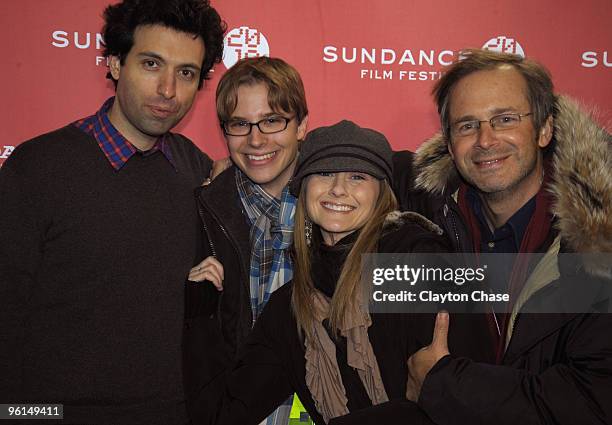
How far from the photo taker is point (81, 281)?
207cm

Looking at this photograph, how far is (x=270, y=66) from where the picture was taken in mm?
2227

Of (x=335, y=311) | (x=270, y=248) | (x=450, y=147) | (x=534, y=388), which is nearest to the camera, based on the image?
(x=534, y=388)

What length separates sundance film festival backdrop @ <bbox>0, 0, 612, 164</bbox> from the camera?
266cm

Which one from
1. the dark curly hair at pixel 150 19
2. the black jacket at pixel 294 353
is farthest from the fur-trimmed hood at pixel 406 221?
the dark curly hair at pixel 150 19

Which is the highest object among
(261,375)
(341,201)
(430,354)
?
(341,201)

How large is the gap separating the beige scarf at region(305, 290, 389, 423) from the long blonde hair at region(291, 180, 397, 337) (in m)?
0.02

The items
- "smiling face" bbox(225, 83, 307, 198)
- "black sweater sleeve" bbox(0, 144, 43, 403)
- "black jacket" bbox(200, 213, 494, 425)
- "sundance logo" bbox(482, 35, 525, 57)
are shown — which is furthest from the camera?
"sundance logo" bbox(482, 35, 525, 57)

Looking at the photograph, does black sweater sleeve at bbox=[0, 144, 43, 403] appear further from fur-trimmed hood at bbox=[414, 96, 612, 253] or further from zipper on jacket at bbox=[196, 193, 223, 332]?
fur-trimmed hood at bbox=[414, 96, 612, 253]

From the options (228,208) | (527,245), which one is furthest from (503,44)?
(228,208)

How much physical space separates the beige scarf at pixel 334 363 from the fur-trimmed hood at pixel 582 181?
0.61m

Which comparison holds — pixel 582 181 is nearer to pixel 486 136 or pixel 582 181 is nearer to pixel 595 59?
pixel 486 136

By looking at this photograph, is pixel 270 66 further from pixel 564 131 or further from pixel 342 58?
pixel 564 131

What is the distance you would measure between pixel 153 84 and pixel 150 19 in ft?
0.80

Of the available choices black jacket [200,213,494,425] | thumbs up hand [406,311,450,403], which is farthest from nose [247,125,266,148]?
thumbs up hand [406,311,450,403]
